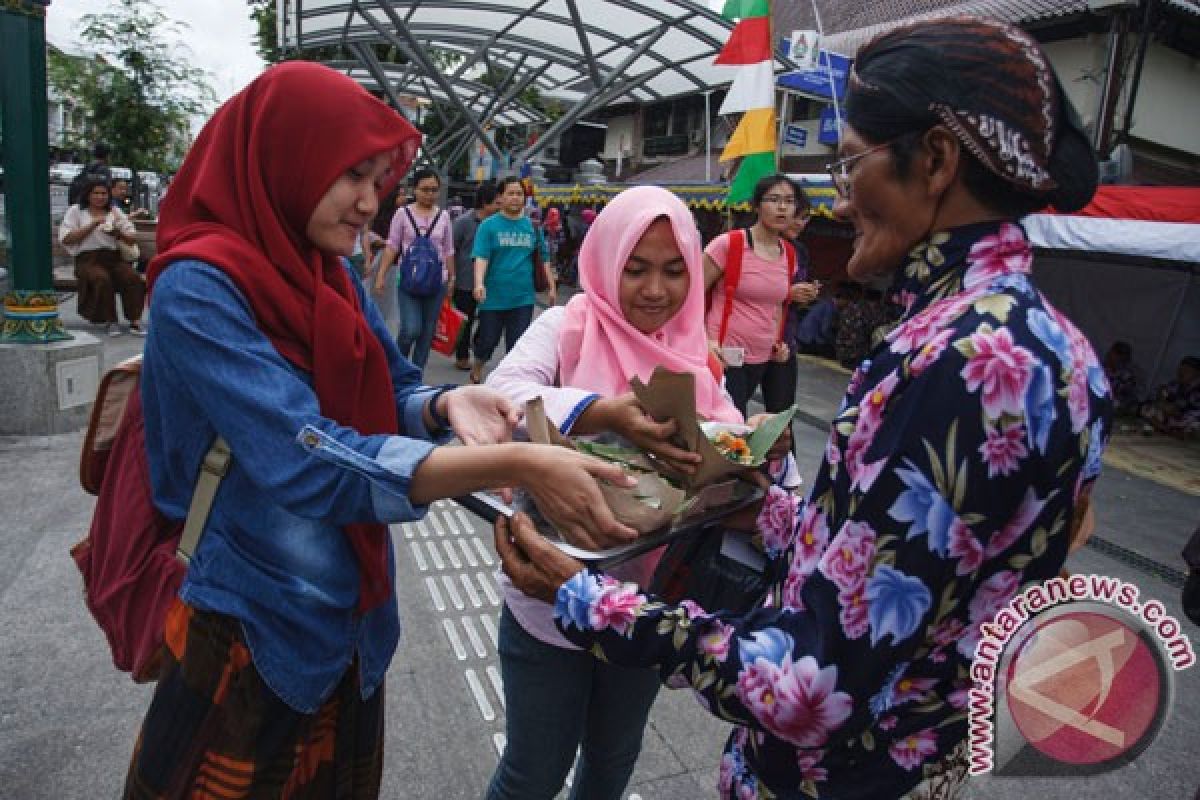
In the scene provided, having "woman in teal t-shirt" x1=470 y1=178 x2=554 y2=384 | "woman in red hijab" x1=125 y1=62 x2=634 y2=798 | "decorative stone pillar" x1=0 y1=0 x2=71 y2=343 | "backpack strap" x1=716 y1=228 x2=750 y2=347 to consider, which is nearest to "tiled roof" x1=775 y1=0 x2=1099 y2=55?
"woman in teal t-shirt" x1=470 y1=178 x2=554 y2=384

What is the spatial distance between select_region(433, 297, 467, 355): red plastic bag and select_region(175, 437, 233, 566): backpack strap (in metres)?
6.14

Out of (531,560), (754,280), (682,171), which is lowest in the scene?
(531,560)

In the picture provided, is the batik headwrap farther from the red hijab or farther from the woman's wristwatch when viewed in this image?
the woman's wristwatch

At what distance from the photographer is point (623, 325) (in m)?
1.86

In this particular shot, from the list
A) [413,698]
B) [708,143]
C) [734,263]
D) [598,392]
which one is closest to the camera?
[598,392]

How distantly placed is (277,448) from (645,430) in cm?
61

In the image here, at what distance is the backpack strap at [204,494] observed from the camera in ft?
4.22

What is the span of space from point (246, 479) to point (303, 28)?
15804 mm

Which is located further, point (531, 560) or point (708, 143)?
point (708, 143)

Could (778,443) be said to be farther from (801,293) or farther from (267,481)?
(801,293)

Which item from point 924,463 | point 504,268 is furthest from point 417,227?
point 924,463

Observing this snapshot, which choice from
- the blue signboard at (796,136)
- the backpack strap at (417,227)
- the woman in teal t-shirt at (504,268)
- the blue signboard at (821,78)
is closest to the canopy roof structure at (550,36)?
the blue signboard at (796,136)

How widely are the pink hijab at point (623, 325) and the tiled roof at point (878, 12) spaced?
783 cm

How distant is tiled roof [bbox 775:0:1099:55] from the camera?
1030 cm
